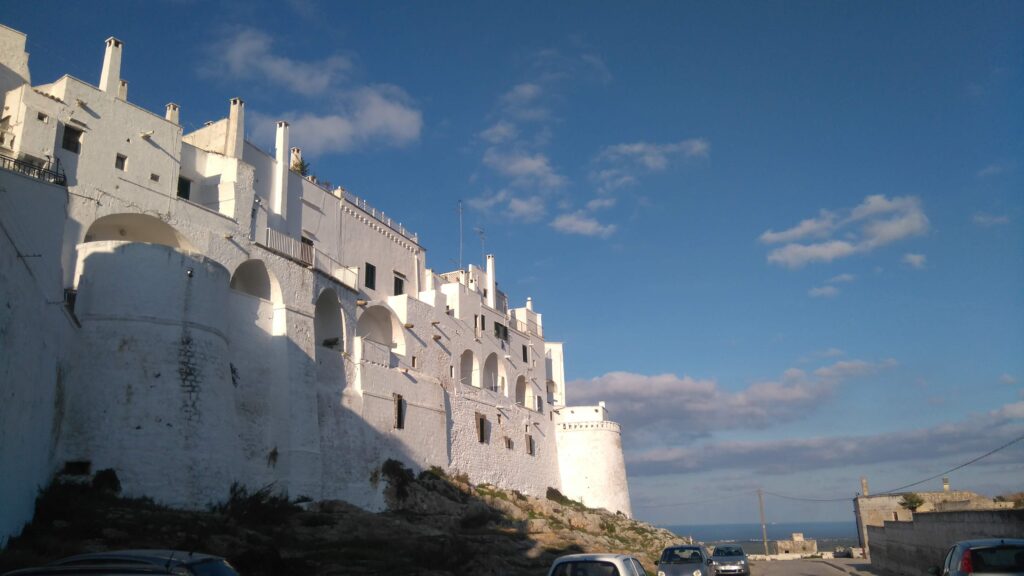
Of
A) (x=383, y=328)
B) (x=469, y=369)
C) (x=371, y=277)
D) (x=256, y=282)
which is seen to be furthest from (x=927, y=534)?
(x=469, y=369)

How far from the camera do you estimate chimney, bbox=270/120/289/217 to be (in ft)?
111

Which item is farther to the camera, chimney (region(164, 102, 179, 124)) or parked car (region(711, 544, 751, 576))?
chimney (region(164, 102, 179, 124))

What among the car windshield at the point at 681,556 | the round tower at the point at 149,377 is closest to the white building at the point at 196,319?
the round tower at the point at 149,377

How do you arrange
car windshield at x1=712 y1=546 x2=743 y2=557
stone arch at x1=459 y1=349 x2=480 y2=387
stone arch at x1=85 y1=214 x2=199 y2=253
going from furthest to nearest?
1. stone arch at x1=459 y1=349 x2=480 y2=387
2. stone arch at x1=85 y1=214 x2=199 y2=253
3. car windshield at x1=712 y1=546 x2=743 y2=557

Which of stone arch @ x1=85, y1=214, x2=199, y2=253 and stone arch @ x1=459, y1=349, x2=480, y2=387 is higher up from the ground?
stone arch @ x1=85, y1=214, x2=199, y2=253

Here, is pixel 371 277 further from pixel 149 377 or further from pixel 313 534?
pixel 313 534

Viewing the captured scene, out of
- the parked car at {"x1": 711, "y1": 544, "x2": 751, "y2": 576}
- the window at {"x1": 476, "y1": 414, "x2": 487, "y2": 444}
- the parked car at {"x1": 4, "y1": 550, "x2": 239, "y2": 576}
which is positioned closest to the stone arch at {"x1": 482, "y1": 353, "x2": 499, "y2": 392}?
the window at {"x1": 476, "y1": 414, "x2": 487, "y2": 444}

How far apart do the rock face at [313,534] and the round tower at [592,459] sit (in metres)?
18.2

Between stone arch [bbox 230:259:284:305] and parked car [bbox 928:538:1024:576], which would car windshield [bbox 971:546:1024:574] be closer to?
parked car [bbox 928:538:1024:576]

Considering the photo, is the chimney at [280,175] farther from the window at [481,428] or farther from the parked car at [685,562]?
the parked car at [685,562]

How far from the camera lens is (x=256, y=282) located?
3055 cm

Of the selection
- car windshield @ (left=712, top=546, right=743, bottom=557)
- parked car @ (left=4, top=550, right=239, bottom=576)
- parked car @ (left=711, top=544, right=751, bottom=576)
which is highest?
parked car @ (left=4, top=550, right=239, bottom=576)

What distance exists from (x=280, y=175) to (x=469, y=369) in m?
18.3

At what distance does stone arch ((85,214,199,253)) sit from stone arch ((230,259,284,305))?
2821 mm
